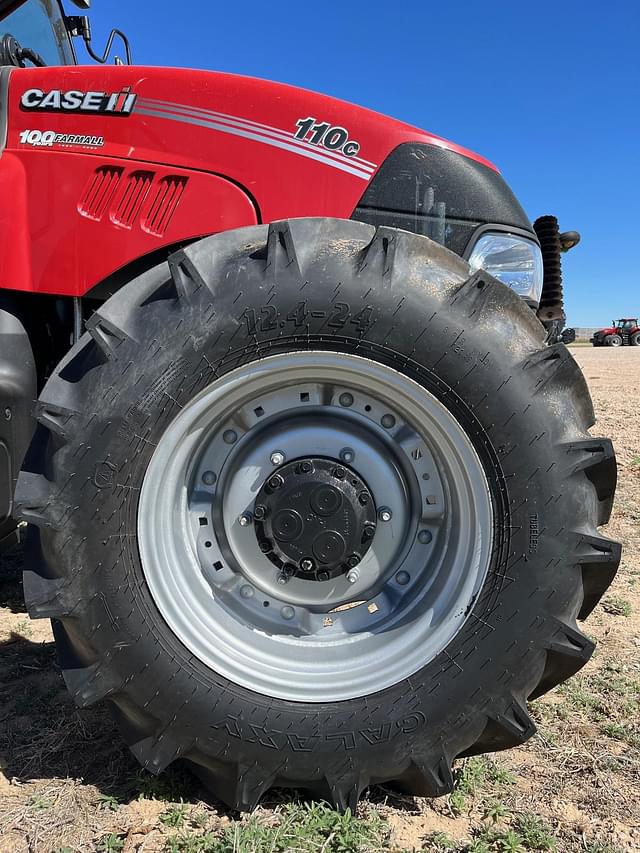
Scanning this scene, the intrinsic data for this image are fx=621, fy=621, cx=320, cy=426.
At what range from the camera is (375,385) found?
173 centimetres

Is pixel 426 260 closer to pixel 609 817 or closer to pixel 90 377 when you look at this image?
pixel 90 377

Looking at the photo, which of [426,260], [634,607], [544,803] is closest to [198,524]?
[426,260]

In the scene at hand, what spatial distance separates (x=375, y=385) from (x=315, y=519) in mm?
416

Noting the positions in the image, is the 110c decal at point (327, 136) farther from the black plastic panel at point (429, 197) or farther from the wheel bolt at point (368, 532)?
the wheel bolt at point (368, 532)

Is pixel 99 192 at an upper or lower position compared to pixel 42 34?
lower

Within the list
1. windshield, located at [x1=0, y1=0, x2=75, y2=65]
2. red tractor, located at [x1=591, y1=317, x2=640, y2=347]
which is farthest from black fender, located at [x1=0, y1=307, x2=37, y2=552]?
red tractor, located at [x1=591, y1=317, x2=640, y2=347]

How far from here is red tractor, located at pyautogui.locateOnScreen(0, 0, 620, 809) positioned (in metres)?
1.61

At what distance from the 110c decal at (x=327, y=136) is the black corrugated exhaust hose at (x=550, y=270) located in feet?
Answer: 3.52

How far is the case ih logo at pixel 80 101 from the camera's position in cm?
207

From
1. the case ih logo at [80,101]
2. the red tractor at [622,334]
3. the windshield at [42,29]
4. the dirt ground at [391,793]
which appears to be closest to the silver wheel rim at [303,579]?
the dirt ground at [391,793]

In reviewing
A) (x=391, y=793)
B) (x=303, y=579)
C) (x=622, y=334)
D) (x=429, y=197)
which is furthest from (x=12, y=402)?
(x=622, y=334)

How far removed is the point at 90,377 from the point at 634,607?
282 cm

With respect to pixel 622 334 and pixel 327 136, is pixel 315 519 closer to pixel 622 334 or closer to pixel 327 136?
pixel 327 136

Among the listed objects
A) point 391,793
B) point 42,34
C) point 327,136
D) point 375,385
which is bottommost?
point 391,793
